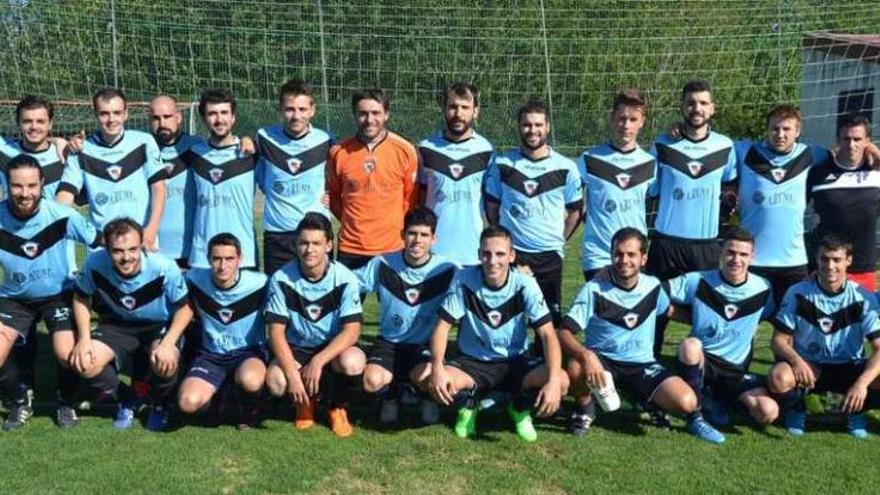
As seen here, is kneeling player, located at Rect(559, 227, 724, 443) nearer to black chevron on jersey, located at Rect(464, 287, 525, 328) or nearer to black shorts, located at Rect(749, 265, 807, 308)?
black chevron on jersey, located at Rect(464, 287, 525, 328)

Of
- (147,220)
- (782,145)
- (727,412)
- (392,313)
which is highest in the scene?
(782,145)

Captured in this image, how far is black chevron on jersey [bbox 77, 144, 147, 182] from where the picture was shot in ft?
16.5

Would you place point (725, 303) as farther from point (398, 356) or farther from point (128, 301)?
point (128, 301)

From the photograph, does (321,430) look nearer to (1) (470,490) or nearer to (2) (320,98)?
(1) (470,490)

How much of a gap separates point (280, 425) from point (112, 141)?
6.09ft

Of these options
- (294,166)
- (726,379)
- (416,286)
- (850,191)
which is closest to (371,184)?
(294,166)

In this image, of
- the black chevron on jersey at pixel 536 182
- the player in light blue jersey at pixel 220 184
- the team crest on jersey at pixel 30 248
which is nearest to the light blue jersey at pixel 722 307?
the black chevron on jersey at pixel 536 182

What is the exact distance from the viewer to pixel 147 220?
5.06 meters

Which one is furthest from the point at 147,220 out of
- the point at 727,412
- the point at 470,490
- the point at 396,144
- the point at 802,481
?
the point at 802,481

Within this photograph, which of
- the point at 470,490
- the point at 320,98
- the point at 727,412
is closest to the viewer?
the point at 470,490

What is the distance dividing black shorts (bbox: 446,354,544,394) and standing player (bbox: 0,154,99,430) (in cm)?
187

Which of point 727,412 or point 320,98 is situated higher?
point 320,98

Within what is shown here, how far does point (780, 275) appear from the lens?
193 inches

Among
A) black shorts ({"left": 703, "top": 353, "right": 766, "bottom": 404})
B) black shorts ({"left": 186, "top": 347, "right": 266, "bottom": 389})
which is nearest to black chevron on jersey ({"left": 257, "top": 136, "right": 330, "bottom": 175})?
black shorts ({"left": 186, "top": 347, "right": 266, "bottom": 389})
